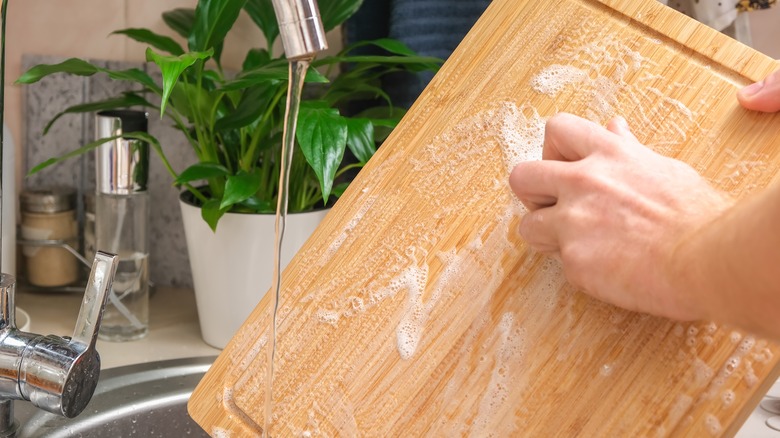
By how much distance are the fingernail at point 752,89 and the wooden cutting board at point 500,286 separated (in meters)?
0.01

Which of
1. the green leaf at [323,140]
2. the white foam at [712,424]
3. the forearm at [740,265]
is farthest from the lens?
the green leaf at [323,140]

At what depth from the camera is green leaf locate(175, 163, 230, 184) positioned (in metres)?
0.83

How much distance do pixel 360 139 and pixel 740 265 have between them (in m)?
0.46

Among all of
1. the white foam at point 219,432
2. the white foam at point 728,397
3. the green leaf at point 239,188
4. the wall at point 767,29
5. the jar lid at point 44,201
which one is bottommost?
the jar lid at point 44,201

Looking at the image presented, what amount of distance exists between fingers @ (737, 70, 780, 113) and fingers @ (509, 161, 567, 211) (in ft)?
0.42

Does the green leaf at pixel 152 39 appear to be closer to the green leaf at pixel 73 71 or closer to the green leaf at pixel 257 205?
the green leaf at pixel 73 71

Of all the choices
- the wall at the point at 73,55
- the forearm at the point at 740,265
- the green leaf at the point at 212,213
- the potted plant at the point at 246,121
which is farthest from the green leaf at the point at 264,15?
the forearm at the point at 740,265

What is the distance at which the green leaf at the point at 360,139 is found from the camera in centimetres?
81

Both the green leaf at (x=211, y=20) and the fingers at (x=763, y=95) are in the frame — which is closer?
the fingers at (x=763, y=95)

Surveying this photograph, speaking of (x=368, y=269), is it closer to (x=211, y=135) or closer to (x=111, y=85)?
(x=211, y=135)

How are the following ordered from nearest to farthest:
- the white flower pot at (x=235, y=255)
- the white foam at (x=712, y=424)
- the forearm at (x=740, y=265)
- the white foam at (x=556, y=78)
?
the forearm at (x=740, y=265)
the white foam at (x=712, y=424)
the white foam at (x=556, y=78)
the white flower pot at (x=235, y=255)

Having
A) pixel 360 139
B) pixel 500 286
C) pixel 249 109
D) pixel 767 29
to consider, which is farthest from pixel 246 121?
pixel 767 29

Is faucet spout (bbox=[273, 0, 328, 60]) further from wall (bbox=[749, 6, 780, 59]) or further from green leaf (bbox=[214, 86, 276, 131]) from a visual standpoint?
wall (bbox=[749, 6, 780, 59])

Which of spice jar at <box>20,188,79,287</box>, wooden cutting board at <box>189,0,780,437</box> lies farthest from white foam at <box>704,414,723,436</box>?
spice jar at <box>20,188,79,287</box>
